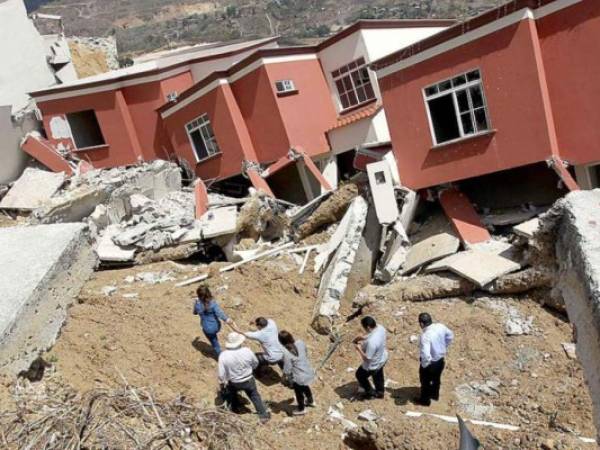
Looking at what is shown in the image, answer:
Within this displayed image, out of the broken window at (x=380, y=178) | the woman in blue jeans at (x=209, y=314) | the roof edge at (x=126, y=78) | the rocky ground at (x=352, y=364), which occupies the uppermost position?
the roof edge at (x=126, y=78)

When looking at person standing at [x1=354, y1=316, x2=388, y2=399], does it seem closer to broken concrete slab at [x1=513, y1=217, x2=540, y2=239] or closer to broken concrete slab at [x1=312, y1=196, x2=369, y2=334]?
broken concrete slab at [x1=312, y1=196, x2=369, y2=334]

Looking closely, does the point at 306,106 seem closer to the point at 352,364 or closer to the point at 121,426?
the point at 352,364

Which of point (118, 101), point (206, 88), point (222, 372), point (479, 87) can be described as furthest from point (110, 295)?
point (118, 101)

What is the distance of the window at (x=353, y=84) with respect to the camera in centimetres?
2062

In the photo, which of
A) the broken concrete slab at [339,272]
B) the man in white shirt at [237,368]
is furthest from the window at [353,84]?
the man in white shirt at [237,368]

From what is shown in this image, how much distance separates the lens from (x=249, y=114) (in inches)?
835

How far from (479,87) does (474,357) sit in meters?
6.73

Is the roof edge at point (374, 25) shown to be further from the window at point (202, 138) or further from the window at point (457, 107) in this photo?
the window at point (457, 107)

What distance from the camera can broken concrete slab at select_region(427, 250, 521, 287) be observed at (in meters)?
12.2

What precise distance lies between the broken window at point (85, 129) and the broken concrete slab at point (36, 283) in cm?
1604

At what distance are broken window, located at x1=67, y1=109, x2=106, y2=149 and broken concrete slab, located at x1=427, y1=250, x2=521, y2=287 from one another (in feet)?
55.4

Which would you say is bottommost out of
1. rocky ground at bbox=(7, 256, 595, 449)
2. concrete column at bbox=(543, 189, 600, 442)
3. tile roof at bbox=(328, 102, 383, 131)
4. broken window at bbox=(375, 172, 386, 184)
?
rocky ground at bbox=(7, 256, 595, 449)

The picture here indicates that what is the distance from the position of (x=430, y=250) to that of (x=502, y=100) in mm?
3949

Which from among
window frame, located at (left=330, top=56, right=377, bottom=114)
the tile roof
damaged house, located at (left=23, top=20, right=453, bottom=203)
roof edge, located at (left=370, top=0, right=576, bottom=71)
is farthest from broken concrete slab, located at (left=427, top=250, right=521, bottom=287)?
window frame, located at (left=330, top=56, right=377, bottom=114)
